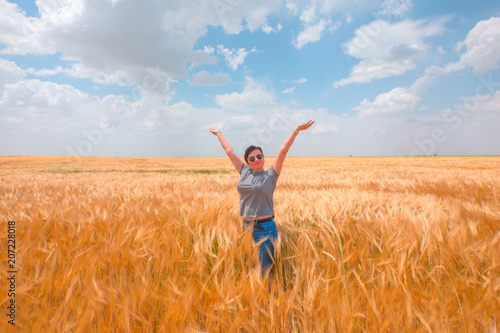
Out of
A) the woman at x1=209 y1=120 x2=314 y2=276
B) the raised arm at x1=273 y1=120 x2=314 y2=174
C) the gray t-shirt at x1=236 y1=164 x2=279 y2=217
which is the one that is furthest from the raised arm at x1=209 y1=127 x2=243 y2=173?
the raised arm at x1=273 y1=120 x2=314 y2=174

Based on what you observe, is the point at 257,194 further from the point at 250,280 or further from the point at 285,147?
the point at 250,280

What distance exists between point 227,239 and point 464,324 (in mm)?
1369

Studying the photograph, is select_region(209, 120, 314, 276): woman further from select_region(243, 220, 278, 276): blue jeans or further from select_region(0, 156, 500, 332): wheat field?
select_region(0, 156, 500, 332): wheat field

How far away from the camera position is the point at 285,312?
1.12m

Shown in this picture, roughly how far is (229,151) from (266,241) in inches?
43.9

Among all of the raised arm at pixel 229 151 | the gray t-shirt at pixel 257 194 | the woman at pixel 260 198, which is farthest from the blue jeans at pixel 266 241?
the raised arm at pixel 229 151

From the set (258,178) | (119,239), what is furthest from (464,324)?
(119,239)

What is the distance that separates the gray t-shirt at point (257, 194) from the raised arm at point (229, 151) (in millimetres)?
302

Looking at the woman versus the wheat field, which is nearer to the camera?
the wheat field

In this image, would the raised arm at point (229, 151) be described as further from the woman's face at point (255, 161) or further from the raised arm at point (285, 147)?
the raised arm at point (285, 147)

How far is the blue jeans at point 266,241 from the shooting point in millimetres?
1884

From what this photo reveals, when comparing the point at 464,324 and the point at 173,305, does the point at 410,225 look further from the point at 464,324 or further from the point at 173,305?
the point at 173,305

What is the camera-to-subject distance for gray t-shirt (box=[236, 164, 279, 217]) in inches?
84.6

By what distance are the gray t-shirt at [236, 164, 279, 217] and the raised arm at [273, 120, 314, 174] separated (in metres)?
0.08
